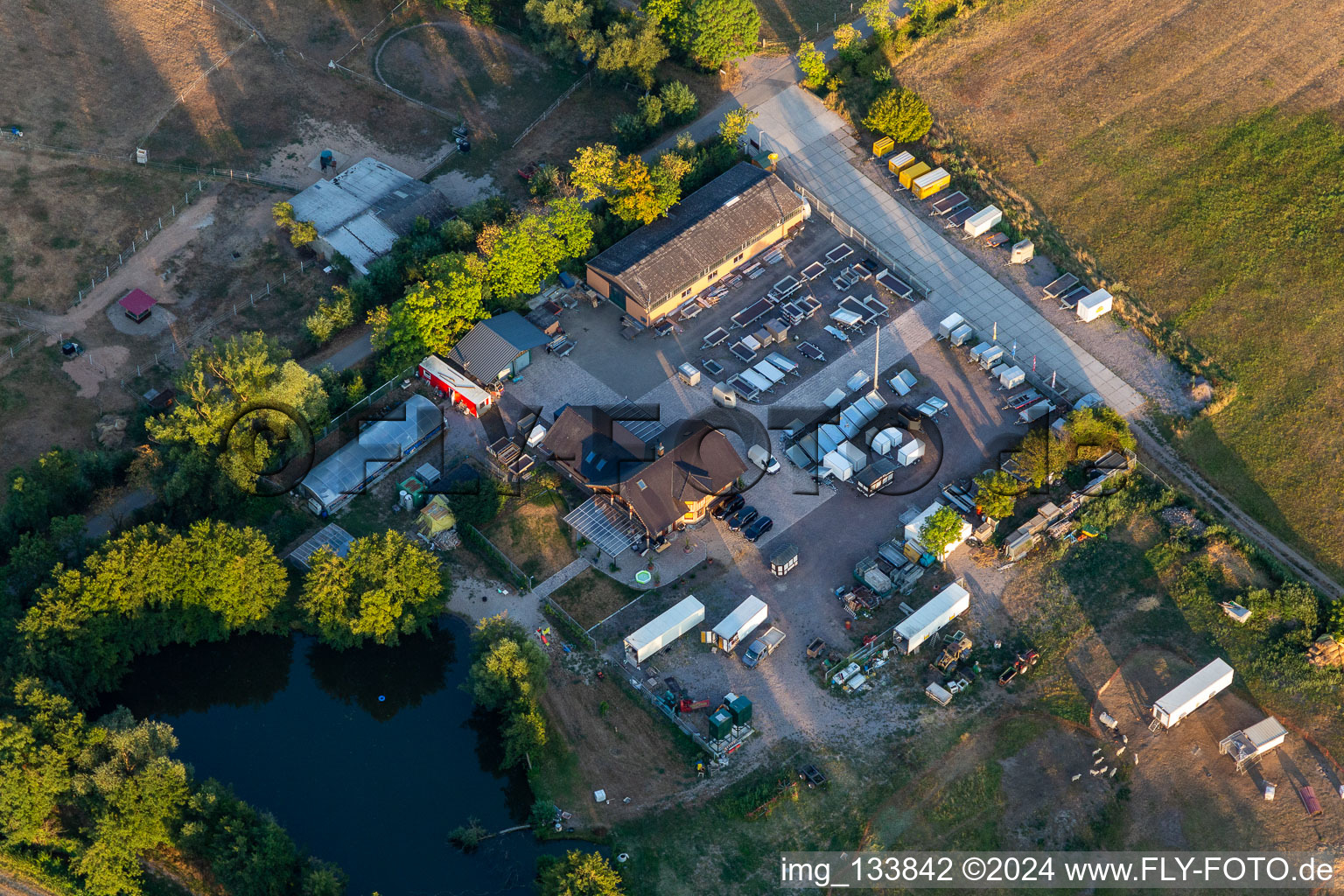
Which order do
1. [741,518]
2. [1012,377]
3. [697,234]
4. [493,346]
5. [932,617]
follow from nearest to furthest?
[932,617]
[741,518]
[1012,377]
[493,346]
[697,234]

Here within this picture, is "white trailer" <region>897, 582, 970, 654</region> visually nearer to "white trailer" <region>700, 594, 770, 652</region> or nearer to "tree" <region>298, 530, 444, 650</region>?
"white trailer" <region>700, 594, 770, 652</region>

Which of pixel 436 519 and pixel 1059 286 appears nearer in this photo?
pixel 436 519

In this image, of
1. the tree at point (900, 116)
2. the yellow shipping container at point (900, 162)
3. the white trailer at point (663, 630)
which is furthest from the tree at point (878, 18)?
the white trailer at point (663, 630)

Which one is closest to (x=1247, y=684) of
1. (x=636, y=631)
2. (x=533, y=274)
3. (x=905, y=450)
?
(x=905, y=450)

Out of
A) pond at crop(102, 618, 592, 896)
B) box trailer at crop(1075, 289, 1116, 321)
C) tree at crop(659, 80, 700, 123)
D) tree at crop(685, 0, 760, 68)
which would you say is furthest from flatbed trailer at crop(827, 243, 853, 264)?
pond at crop(102, 618, 592, 896)

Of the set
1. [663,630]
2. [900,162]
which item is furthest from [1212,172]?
[663,630]

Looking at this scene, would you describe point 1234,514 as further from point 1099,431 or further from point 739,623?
point 739,623
